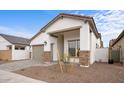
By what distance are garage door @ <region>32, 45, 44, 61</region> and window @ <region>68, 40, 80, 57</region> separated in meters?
3.84

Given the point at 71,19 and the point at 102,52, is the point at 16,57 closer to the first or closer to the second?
the point at 71,19

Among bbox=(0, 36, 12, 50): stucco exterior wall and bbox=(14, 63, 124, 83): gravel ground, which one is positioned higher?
bbox=(0, 36, 12, 50): stucco exterior wall

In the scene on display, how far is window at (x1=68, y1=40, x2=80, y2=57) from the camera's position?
12184 millimetres

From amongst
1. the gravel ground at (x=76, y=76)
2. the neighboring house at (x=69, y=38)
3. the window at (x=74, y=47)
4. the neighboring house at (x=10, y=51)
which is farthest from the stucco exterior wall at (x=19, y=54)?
the gravel ground at (x=76, y=76)

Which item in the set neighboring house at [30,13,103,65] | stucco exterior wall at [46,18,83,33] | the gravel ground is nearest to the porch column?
neighboring house at [30,13,103,65]

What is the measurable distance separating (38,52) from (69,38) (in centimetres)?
495

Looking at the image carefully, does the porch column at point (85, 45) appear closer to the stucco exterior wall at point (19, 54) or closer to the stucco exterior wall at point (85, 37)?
the stucco exterior wall at point (85, 37)

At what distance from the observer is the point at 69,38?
43.0 ft

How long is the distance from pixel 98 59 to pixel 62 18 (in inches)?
341

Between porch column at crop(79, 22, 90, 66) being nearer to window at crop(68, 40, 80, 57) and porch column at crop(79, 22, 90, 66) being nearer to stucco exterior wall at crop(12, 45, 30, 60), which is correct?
window at crop(68, 40, 80, 57)
